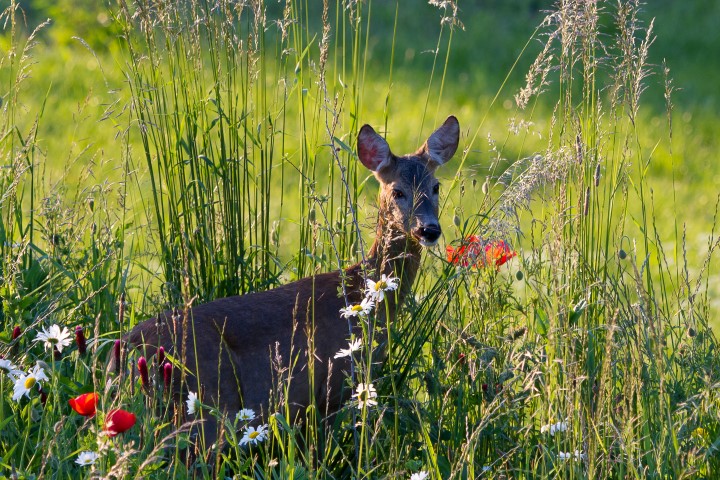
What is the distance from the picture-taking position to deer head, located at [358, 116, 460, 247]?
5.10 meters

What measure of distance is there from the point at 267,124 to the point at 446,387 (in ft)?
5.37

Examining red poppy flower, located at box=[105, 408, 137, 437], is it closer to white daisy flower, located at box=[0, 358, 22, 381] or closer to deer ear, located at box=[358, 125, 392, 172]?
white daisy flower, located at box=[0, 358, 22, 381]

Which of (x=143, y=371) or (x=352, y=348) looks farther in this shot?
(x=352, y=348)

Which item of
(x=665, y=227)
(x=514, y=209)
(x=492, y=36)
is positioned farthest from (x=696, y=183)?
(x=514, y=209)

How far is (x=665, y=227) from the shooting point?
1016cm

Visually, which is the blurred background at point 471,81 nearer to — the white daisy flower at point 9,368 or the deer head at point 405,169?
the deer head at point 405,169

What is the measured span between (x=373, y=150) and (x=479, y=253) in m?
1.27

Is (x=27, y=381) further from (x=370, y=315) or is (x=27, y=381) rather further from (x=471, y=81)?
(x=471, y=81)

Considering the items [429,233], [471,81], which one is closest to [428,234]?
[429,233]

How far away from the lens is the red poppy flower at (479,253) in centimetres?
398

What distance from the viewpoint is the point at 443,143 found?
18.0 ft

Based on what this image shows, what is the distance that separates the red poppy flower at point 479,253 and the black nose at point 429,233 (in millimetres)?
433

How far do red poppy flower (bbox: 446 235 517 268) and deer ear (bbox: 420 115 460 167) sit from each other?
125 cm

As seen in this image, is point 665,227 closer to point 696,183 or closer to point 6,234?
point 696,183
